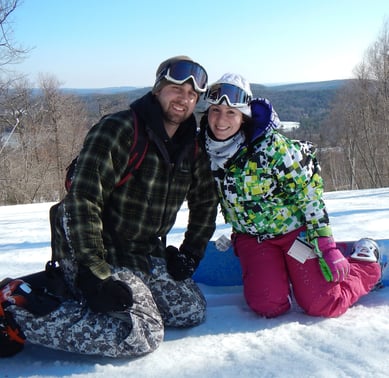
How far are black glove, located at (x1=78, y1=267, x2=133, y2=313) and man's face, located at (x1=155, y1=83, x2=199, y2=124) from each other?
32.0 inches

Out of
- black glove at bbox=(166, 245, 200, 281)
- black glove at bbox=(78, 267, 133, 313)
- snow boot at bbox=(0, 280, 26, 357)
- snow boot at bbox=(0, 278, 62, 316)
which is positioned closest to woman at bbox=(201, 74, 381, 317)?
black glove at bbox=(166, 245, 200, 281)

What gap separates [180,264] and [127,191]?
0.52 metres

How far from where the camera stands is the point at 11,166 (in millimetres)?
19859

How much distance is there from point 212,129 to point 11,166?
1951 centimetres

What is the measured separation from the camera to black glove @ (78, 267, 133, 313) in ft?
5.90

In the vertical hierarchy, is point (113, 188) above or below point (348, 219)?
above

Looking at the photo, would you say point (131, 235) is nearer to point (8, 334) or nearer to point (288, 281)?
point (8, 334)

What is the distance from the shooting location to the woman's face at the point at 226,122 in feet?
7.34

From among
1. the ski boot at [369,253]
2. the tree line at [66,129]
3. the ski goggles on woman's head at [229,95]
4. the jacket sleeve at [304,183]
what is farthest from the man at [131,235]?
the tree line at [66,129]

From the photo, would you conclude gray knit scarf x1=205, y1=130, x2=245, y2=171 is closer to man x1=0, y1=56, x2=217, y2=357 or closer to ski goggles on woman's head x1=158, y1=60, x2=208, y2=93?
man x1=0, y1=56, x2=217, y2=357

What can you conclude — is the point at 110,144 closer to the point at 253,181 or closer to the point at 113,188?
the point at 113,188

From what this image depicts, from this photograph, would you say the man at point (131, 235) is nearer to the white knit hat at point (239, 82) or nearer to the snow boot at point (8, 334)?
the snow boot at point (8, 334)

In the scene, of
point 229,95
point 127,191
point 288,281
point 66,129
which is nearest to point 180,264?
point 127,191

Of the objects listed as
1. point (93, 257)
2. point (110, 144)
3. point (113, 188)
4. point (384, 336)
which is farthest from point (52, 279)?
point (384, 336)
